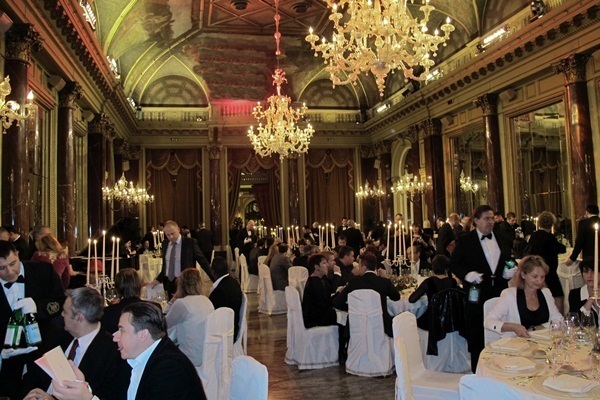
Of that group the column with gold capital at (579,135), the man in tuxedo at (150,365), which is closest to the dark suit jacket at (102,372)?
the man in tuxedo at (150,365)

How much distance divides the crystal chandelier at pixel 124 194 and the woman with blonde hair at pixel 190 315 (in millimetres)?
8597

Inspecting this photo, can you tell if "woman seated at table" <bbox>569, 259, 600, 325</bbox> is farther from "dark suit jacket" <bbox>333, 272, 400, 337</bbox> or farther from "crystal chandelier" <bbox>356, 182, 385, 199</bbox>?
"crystal chandelier" <bbox>356, 182, 385, 199</bbox>

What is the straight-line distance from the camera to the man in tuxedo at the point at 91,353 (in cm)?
264

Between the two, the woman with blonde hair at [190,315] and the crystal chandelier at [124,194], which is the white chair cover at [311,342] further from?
the crystal chandelier at [124,194]

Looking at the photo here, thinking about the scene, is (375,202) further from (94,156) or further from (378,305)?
(378,305)

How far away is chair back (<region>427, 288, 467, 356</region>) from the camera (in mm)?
4867

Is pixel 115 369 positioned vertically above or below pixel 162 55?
below

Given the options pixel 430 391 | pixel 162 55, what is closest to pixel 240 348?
pixel 430 391

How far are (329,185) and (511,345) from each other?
1576cm

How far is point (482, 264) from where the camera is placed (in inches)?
182

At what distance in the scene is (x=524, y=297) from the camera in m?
3.80

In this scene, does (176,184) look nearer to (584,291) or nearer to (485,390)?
(584,291)

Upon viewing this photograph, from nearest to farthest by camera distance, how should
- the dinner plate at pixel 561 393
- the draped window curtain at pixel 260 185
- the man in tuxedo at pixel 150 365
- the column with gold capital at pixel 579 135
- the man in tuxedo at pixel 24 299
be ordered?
the man in tuxedo at pixel 150 365 < the dinner plate at pixel 561 393 < the man in tuxedo at pixel 24 299 < the column with gold capital at pixel 579 135 < the draped window curtain at pixel 260 185

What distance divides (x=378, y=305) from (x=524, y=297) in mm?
1711
